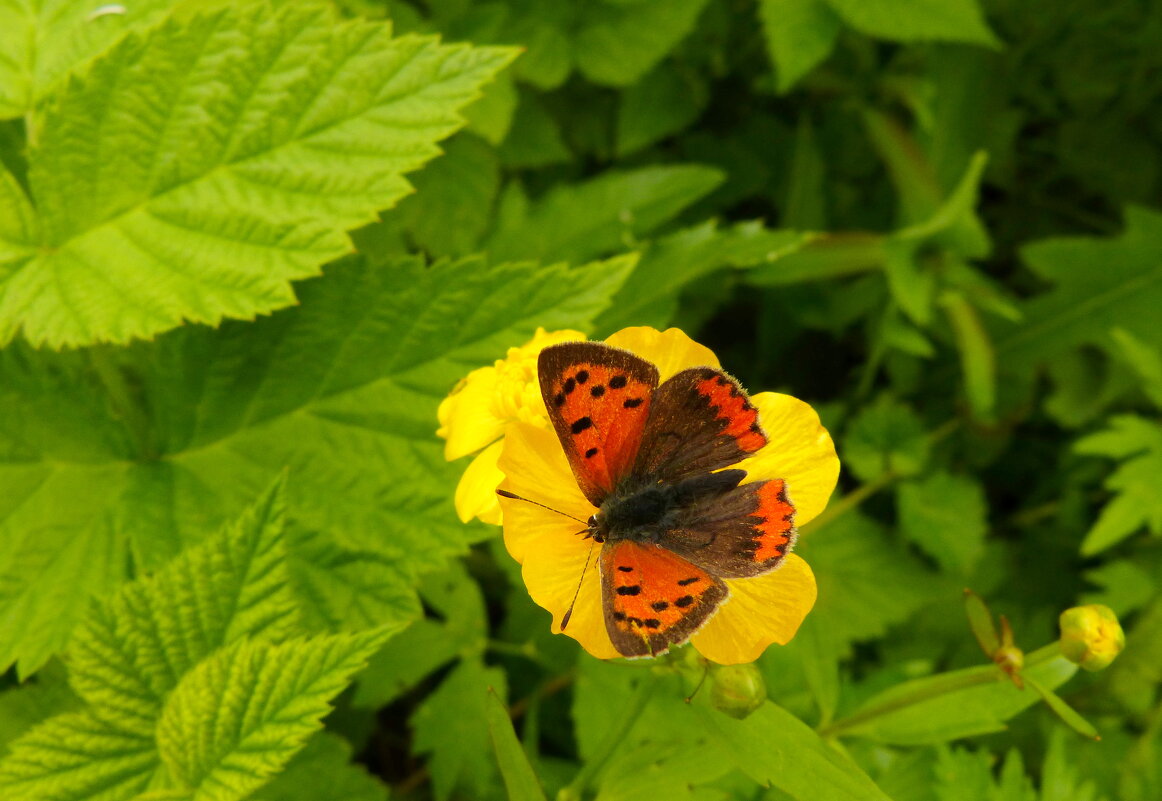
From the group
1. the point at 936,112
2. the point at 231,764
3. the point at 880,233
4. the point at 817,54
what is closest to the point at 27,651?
the point at 231,764

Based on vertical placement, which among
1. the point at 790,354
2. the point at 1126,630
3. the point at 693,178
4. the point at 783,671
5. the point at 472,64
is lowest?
the point at 1126,630

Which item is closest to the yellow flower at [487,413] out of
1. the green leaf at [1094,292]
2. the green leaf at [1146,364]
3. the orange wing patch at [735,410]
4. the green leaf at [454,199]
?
the orange wing patch at [735,410]

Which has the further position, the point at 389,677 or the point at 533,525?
the point at 389,677

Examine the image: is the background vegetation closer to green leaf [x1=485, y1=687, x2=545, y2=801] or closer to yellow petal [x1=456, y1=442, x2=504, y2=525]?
green leaf [x1=485, y1=687, x2=545, y2=801]

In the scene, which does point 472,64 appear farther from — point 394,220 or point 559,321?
point 394,220

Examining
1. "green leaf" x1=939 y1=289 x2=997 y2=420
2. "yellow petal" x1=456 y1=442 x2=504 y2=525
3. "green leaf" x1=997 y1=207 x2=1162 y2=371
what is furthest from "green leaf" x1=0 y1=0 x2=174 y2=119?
"green leaf" x1=997 y1=207 x2=1162 y2=371

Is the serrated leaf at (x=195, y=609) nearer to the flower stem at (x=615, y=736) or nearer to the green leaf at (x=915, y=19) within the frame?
the flower stem at (x=615, y=736)
